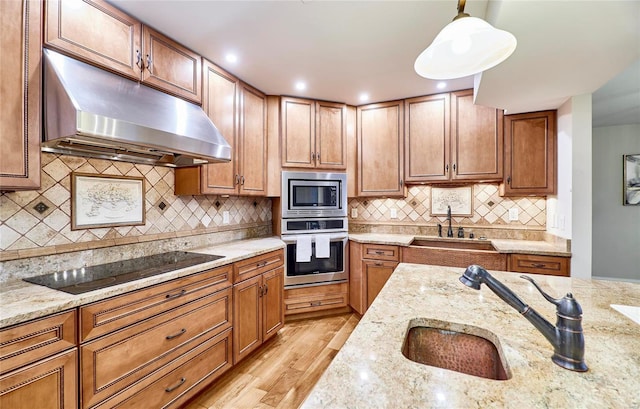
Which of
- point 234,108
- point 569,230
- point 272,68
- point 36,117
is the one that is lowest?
point 569,230

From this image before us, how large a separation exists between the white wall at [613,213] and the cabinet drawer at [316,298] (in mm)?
4174

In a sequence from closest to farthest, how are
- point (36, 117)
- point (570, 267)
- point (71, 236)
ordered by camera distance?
point (36, 117)
point (71, 236)
point (570, 267)

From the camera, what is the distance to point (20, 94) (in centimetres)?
121

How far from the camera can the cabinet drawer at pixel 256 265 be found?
2.06 m

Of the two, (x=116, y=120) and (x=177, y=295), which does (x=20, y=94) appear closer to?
(x=116, y=120)

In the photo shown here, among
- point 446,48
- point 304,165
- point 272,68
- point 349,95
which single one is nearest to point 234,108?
point 272,68

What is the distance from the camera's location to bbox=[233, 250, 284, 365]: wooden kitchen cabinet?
2.06 m

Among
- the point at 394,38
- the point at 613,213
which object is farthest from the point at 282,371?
the point at 613,213

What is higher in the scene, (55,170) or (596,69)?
(596,69)

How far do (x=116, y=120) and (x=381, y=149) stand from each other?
248cm

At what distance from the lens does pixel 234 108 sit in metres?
2.47

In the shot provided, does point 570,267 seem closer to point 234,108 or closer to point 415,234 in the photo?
point 415,234

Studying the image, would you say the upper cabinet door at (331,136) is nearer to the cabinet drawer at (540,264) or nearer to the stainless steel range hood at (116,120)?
the stainless steel range hood at (116,120)

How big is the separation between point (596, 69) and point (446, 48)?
5.01ft
